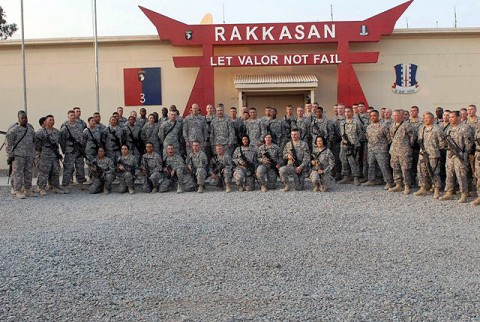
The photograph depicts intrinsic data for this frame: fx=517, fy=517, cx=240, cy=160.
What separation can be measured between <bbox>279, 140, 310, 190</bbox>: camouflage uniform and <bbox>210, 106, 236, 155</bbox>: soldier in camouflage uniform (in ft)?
4.49

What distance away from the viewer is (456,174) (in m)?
9.43

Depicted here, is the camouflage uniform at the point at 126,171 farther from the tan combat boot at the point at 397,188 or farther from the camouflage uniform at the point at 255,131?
the tan combat boot at the point at 397,188

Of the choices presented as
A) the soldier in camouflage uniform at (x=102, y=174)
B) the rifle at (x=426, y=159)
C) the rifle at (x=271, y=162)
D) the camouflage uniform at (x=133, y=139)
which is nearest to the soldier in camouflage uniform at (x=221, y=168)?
the rifle at (x=271, y=162)

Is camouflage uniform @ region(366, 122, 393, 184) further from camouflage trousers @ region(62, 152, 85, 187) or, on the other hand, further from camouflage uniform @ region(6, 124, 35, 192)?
camouflage uniform @ region(6, 124, 35, 192)

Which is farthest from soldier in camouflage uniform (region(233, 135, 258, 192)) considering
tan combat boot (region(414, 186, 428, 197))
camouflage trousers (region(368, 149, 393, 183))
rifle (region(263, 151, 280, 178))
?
tan combat boot (region(414, 186, 428, 197))

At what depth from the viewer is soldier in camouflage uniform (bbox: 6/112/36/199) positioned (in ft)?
35.7

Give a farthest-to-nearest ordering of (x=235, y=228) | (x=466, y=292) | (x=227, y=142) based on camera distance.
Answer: (x=227, y=142)
(x=235, y=228)
(x=466, y=292)

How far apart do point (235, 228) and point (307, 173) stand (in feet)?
13.7

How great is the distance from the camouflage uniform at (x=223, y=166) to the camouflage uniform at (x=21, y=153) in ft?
12.8

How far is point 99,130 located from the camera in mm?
11938

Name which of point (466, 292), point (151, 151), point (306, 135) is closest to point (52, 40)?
point (151, 151)

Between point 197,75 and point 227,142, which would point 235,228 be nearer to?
point 227,142

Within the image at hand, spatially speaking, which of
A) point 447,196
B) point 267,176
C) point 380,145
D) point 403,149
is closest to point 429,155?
point 403,149

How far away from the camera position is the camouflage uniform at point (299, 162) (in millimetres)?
10578
